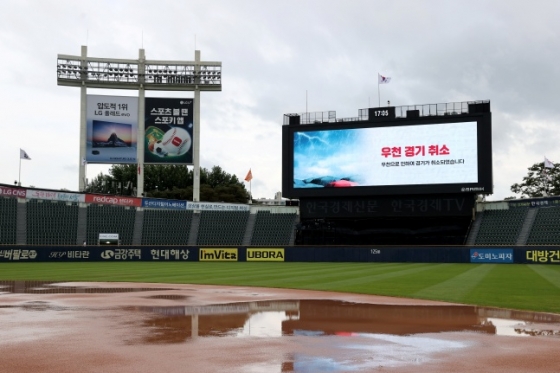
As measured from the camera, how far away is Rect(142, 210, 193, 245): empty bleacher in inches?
2507

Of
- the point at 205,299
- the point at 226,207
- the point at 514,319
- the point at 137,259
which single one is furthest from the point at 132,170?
the point at 514,319

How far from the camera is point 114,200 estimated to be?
6412 centimetres

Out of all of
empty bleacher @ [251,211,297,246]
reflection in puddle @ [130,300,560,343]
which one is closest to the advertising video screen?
empty bleacher @ [251,211,297,246]

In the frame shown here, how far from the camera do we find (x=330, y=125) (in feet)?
181

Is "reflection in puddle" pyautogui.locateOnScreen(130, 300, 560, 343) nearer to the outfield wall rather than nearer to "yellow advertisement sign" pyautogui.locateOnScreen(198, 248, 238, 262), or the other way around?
the outfield wall

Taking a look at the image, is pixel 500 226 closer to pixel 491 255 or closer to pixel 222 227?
pixel 491 255

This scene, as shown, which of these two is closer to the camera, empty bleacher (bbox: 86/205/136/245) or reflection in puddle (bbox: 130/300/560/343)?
reflection in puddle (bbox: 130/300/560/343)

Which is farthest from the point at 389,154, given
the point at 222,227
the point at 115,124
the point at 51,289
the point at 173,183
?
the point at 173,183

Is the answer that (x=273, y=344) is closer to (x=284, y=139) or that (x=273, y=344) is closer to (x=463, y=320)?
(x=463, y=320)

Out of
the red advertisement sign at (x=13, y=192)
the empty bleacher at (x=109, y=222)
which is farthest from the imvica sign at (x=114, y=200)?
the red advertisement sign at (x=13, y=192)

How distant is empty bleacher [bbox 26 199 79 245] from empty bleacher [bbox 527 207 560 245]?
145 feet

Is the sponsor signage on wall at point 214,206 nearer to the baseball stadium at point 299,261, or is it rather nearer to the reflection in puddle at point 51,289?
the baseball stadium at point 299,261

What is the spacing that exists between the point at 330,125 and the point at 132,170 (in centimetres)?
6940

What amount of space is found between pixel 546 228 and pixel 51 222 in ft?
157
